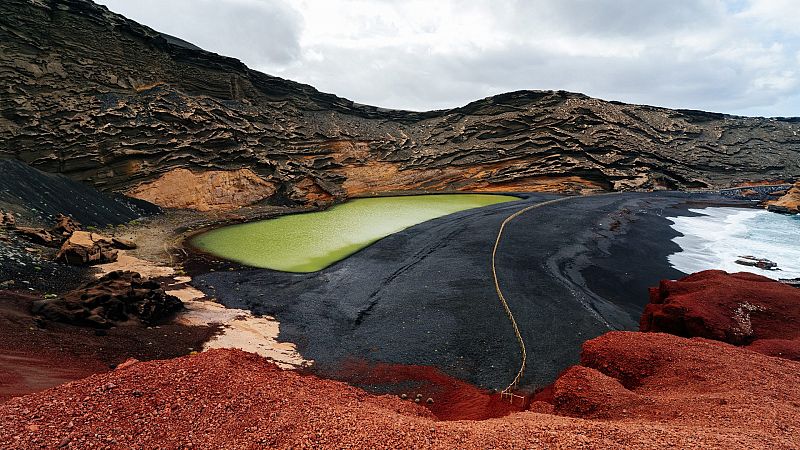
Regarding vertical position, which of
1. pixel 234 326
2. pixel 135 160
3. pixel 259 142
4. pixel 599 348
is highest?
pixel 259 142

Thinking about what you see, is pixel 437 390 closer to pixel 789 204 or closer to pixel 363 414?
pixel 363 414

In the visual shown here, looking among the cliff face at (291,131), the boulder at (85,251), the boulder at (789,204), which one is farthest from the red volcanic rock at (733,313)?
the boulder at (789,204)

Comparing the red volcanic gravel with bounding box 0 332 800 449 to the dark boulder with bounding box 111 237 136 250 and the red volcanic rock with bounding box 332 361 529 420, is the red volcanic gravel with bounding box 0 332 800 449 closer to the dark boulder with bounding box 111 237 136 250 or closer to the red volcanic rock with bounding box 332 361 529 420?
the red volcanic rock with bounding box 332 361 529 420

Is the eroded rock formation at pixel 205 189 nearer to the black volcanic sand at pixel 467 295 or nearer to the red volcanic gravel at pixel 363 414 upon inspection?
the black volcanic sand at pixel 467 295

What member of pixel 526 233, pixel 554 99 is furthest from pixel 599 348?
pixel 554 99

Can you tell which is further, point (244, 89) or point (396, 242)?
point (244, 89)

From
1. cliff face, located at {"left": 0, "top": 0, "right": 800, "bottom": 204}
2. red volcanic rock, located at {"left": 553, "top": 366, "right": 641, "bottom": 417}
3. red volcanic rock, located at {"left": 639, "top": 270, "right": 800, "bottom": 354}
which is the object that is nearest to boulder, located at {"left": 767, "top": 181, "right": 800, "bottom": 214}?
cliff face, located at {"left": 0, "top": 0, "right": 800, "bottom": 204}

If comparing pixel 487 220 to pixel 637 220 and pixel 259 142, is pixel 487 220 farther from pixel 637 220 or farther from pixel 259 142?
pixel 259 142
